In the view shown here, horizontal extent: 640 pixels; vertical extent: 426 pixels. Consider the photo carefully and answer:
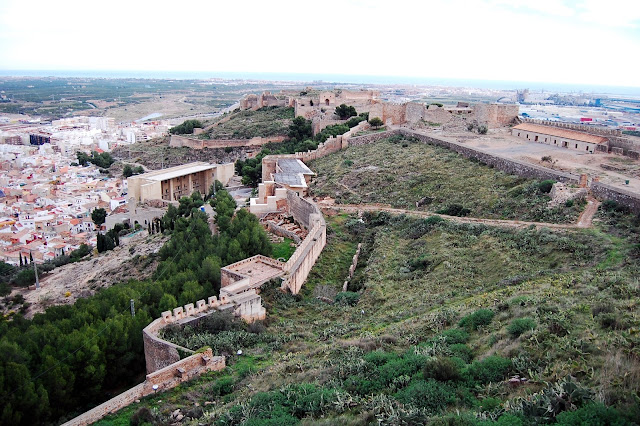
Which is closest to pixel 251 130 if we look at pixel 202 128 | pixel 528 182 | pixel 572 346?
pixel 202 128

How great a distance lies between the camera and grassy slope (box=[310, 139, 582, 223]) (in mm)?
17281

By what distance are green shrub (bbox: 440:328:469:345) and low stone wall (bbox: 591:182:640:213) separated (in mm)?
8264

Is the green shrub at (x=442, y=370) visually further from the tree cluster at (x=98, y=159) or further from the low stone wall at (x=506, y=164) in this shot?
the tree cluster at (x=98, y=159)

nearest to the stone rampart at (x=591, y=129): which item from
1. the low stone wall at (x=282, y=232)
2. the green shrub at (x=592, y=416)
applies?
the low stone wall at (x=282, y=232)

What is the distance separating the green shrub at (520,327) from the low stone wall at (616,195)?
8.10 metres

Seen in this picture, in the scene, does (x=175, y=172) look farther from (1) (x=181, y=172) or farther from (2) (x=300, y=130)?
(2) (x=300, y=130)

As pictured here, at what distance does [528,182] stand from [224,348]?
12.8m

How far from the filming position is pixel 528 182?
1861 cm

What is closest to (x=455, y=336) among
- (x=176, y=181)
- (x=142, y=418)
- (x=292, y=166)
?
(x=142, y=418)

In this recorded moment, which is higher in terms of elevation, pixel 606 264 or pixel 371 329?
pixel 606 264

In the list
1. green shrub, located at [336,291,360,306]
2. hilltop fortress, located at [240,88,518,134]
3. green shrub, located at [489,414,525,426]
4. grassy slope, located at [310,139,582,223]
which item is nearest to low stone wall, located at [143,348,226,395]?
green shrub, located at [336,291,360,306]

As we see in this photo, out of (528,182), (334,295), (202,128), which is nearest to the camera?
(334,295)

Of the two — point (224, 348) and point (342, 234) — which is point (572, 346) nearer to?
point (224, 348)

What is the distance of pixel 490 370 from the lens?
7098 millimetres
